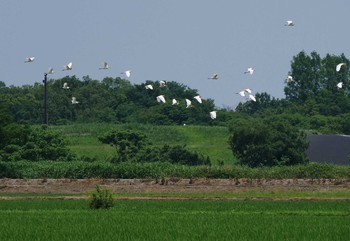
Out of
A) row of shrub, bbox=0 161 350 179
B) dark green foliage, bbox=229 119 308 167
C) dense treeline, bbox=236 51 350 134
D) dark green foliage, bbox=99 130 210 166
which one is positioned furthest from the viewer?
dense treeline, bbox=236 51 350 134

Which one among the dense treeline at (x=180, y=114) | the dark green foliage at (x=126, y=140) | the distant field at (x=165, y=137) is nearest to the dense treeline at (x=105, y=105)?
the dense treeline at (x=180, y=114)

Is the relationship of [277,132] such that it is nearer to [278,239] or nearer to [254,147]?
[254,147]

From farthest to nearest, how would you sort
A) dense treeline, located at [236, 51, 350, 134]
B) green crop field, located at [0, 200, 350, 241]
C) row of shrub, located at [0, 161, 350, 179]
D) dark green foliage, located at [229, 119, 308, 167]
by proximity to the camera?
1. dense treeline, located at [236, 51, 350, 134]
2. dark green foliage, located at [229, 119, 308, 167]
3. row of shrub, located at [0, 161, 350, 179]
4. green crop field, located at [0, 200, 350, 241]

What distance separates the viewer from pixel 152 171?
6141 centimetres

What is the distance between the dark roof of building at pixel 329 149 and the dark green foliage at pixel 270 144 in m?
2.83

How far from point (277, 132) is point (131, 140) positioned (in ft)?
40.8

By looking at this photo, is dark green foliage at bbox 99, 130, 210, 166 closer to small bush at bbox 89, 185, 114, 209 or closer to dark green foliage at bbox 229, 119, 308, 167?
dark green foliage at bbox 229, 119, 308, 167

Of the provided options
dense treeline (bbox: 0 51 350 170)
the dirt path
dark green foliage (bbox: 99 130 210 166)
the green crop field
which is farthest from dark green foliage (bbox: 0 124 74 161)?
the green crop field

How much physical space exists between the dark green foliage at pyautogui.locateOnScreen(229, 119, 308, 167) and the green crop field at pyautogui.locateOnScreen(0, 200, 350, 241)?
26431 millimetres

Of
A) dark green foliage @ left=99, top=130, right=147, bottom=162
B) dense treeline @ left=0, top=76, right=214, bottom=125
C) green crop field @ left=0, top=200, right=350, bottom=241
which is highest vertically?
dense treeline @ left=0, top=76, right=214, bottom=125

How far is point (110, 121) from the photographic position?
110m

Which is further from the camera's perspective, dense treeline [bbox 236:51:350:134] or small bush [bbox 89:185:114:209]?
dense treeline [bbox 236:51:350:134]

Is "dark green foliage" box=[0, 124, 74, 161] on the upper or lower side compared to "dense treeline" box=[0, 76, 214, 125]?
lower

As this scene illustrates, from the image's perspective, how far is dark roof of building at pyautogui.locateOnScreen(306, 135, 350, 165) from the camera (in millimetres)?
75938
